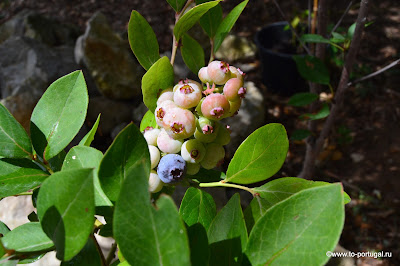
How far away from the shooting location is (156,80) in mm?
482

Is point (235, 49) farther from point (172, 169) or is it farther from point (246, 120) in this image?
point (172, 169)

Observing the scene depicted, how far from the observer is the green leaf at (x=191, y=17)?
18.3 inches

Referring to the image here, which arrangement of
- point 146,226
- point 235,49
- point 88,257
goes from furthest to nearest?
point 235,49, point 88,257, point 146,226

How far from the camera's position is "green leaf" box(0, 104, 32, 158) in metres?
A: 0.47

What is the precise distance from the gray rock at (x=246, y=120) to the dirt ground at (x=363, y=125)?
0.25 m

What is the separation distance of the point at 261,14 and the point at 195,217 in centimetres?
360

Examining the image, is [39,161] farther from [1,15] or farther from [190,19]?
[1,15]

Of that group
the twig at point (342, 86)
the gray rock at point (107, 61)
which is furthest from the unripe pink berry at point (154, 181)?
the gray rock at point (107, 61)

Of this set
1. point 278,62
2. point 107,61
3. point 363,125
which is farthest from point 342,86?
point 107,61

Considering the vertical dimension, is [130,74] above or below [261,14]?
above

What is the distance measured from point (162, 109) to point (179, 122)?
0.05 m

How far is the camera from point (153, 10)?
4.00 m

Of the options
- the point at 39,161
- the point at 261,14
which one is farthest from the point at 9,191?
the point at 261,14

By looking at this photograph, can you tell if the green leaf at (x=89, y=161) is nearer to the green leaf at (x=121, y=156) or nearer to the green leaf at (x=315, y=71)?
the green leaf at (x=121, y=156)
